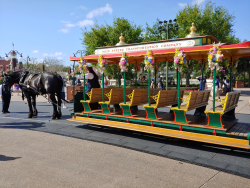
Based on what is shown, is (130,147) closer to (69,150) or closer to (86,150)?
(86,150)

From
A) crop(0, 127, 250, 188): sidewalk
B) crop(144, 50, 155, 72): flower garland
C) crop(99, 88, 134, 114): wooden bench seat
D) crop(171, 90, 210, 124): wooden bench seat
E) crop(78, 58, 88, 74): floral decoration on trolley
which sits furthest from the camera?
crop(78, 58, 88, 74): floral decoration on trolley

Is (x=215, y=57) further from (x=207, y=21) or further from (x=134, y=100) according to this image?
(x=207, y=21)

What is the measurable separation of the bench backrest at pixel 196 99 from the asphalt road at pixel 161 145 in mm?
1058

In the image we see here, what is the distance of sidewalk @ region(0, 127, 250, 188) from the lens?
3.67m

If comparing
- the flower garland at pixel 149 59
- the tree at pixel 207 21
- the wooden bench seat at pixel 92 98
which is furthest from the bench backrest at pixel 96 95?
the tree at pixel 207 21

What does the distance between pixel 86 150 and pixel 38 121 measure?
172 inches

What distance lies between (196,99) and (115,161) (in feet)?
9.57

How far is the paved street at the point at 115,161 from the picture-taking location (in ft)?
12.2

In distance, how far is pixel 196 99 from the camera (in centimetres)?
596

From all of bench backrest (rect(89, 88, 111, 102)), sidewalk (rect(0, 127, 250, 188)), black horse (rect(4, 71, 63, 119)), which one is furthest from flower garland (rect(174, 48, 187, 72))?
black horse (rect(4, 71, 63, 119))

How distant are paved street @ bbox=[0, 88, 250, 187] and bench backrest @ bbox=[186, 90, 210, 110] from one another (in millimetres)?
1058

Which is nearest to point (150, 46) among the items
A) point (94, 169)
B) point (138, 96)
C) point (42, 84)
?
point (138, 96)

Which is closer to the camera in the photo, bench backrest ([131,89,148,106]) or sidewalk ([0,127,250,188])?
sidewalk ([0,127,250,188])

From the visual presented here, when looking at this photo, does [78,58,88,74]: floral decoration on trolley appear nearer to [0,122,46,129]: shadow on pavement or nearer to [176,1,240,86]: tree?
[0,122,46,129]: shadow on pavement
